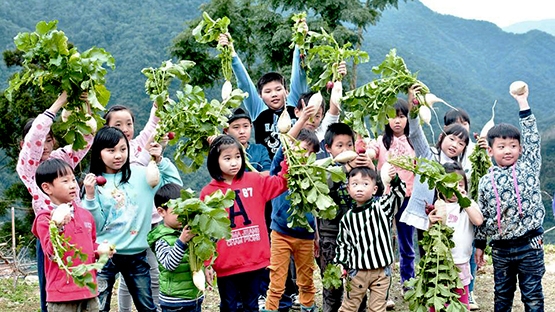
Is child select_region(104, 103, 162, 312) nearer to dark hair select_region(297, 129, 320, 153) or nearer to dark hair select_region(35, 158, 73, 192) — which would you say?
dark hair select_region(35, 158, 73, 192)

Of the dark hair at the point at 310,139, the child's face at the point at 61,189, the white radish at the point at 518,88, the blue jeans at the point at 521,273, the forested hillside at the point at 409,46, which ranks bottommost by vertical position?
the blue jeans at the point at 521,273

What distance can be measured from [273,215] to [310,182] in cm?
116

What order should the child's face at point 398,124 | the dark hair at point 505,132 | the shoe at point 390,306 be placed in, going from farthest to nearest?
1. the shoe at point 390,306
2. the child's face at point 398,124
3. the dark hair at point 505,132

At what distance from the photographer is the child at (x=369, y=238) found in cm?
491

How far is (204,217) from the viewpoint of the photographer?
3936 millimetres

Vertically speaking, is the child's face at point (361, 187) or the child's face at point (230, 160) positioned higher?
the child's face at point (230, 160)

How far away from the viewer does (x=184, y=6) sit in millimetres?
52031

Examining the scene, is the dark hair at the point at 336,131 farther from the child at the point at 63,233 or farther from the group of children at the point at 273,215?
the child at the point at 63,233

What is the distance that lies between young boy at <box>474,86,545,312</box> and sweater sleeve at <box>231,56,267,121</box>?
2.16 m

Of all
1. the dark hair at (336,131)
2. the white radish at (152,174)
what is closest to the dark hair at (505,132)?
the dark hair at (336,131)

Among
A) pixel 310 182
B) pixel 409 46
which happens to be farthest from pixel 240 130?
pixel 409 46

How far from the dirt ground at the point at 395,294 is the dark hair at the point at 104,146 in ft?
7.47

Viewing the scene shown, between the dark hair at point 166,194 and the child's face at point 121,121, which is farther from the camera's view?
the child's face at point 121,121

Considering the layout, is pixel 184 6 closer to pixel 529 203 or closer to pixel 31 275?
pixel 31 275
